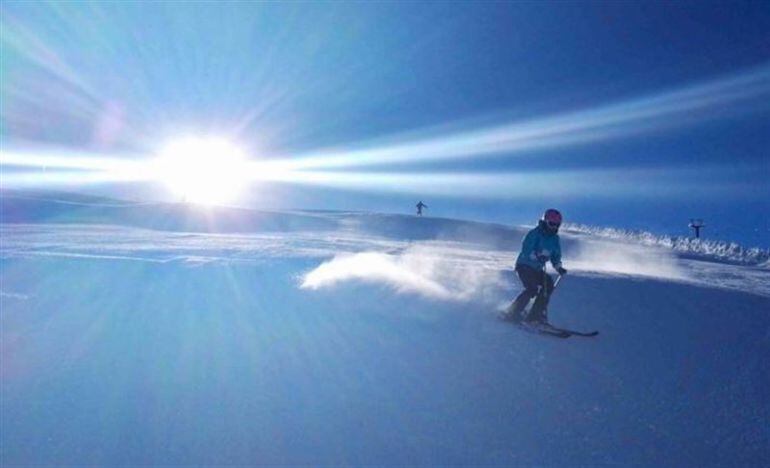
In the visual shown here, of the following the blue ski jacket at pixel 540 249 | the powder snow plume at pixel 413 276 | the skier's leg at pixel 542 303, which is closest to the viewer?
the skier's leg at pixel 542 303

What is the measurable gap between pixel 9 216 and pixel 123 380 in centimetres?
2978

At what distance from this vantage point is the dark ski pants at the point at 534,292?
843cm

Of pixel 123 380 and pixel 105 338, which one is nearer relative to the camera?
pixel 123 380

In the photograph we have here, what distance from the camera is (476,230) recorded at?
1328 inches

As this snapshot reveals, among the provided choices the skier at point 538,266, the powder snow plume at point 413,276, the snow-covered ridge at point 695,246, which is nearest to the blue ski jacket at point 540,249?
the skier at point 538,266

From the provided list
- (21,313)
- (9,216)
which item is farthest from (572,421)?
(9,216)

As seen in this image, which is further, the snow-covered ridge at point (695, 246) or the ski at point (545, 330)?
the snow-covered ridge at point (695, 246)

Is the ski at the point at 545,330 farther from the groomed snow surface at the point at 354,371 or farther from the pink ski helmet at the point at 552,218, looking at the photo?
the pink ski helmet at the point at 552,218

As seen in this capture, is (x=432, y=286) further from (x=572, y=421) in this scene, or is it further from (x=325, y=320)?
(x=572, y=421)

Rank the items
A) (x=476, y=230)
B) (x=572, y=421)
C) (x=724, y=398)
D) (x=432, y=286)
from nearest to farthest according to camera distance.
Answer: (x=572, y=421)
(x=724, y=398)
(x=432, y=286)
(x=476, y=230)

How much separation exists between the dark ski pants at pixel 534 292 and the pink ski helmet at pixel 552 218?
69 cm

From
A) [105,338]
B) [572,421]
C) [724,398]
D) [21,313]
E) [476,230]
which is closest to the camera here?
[572,421]

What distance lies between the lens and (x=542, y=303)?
8469mm

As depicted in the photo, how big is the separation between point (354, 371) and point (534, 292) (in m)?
3.28
